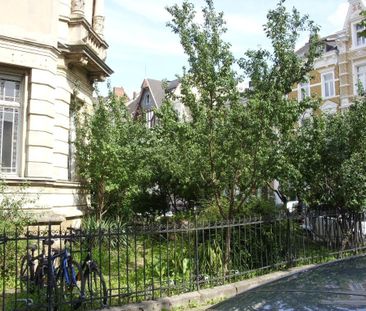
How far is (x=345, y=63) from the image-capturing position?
3072 centimetres

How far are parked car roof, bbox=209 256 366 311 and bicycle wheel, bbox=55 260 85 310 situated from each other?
3502 mm

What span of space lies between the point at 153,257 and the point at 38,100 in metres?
4.61

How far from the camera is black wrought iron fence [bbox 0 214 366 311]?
20.5 ft

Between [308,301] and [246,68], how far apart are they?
6089mm

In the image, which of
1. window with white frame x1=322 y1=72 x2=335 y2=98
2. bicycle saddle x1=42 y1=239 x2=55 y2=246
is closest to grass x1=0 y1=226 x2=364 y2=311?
bicycle saddle x1=42 y1=239 x2=55 y2=246

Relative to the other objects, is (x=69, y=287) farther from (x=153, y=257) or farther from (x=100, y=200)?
(x=100, y=200)

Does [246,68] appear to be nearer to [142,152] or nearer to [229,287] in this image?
[229,287]

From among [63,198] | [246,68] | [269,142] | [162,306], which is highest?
[246,68]

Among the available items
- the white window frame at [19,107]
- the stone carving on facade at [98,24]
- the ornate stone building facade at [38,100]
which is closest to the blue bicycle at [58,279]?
the ornate stone building facade at [38,100]

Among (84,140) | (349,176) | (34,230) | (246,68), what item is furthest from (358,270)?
(84,140)

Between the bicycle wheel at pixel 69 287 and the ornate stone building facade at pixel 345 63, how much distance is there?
25374 millimetres

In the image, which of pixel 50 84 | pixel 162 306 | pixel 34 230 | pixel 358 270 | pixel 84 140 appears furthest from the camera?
pixel 84 140

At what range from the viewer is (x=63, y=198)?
11016 mm

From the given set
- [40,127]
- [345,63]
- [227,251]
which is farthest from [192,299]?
[345,63]
